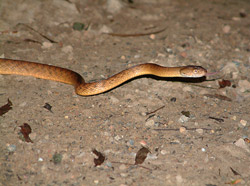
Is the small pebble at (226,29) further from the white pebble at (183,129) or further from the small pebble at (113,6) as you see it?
the white pebble at (183,129)

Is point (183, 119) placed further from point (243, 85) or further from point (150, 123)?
point (243, 85)

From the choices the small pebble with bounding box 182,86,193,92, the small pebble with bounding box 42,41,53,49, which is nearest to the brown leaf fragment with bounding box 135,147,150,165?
the small pebble with bounding box 182,86,193,92

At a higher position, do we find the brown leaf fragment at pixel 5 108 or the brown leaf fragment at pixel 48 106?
the brown leaf fragment at pixel 5 108

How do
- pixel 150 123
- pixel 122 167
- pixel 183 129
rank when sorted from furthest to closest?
1. pixel 150 123
2. pixel 183 129
3. pixel 122 167

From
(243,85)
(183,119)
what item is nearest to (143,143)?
(183,119)

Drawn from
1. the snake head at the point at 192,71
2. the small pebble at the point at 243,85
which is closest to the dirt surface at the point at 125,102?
the small pebble at the point at 243,85

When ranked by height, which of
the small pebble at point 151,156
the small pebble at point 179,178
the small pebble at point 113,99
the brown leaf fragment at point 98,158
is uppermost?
the small pebble at point 179,178

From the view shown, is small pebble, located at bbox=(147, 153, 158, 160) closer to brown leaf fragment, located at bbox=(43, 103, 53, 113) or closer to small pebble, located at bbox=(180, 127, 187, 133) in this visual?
small pebble, located at bbox=(180, 127, 187, 133)
